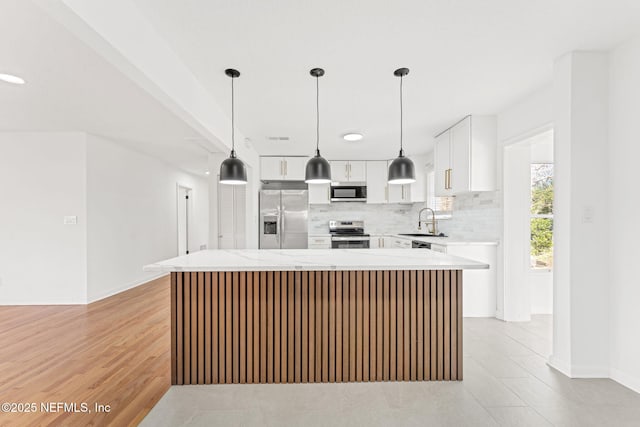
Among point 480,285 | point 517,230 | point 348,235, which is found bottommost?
point 480,285

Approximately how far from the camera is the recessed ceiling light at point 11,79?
2.65m

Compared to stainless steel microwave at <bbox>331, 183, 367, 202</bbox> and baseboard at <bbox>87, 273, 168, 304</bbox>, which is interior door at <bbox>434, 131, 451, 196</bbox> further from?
baseboard at <bbox>87, 273, 168, 304</bbox>

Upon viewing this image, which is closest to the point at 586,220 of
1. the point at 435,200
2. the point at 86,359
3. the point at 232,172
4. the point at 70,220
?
the point at 232,172

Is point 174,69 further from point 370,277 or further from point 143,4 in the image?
point 370,277

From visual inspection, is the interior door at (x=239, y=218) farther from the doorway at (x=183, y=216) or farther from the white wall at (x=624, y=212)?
the white wall at (x=624, y=212)

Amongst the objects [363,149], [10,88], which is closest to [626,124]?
[363,149]

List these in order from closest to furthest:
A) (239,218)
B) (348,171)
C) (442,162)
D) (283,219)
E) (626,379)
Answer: (626,379), (442,162), (239,218), (283,219), (348,171)

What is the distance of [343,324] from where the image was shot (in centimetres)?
238

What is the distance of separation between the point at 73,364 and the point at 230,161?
6.72ft

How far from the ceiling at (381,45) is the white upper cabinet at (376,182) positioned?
9.07ft

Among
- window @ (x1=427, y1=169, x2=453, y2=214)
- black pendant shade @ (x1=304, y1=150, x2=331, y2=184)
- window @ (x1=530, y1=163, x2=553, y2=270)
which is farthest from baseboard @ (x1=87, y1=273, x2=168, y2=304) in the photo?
window @ (x1=530, y1=163, x2=553, y2=270)

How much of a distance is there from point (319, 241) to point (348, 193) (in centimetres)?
109

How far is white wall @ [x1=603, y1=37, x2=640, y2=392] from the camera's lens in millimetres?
2248

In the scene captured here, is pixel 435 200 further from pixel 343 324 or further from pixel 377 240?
pixel 343 324
